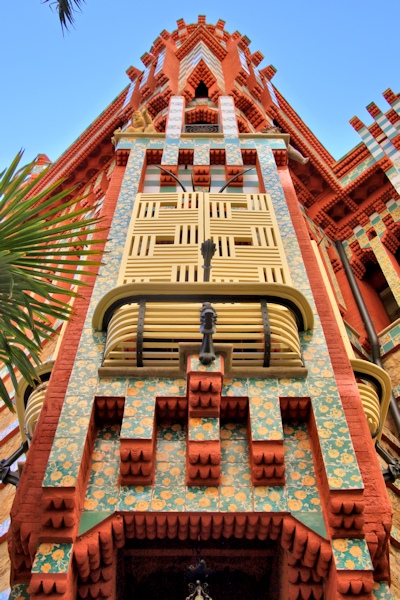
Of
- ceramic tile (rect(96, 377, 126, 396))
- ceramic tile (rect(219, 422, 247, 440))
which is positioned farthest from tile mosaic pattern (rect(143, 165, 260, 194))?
ceramic tile (rect(219, 422, 247, 440))

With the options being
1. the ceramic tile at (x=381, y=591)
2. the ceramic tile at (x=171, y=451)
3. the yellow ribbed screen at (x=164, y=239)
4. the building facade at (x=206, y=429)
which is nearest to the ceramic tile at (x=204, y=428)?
the building facade at (x=206, y=429)

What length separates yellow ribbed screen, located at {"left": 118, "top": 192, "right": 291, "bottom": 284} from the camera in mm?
7848

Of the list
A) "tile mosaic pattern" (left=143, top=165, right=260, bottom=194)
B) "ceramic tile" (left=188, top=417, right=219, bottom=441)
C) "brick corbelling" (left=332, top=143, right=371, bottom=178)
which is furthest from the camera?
"brick corbelling" (left=332, top=143, right=371, bottom=178)

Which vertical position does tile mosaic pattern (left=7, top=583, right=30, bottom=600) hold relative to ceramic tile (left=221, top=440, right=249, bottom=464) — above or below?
below

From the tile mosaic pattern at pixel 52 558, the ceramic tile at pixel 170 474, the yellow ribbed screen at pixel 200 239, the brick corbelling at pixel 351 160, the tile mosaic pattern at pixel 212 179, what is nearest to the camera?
the tile mosaic pattern at pixel 52 558

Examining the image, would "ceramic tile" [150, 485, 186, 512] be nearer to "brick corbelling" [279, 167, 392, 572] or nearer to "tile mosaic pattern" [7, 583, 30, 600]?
"tile mosaic pattern" [7, 583, 30, 600]

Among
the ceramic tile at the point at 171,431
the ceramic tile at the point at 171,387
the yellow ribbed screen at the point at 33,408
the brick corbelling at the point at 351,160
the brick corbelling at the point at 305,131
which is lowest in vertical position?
the ceramic tile at the point at 171,431

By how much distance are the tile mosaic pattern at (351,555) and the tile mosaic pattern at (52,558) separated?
2.04 metres

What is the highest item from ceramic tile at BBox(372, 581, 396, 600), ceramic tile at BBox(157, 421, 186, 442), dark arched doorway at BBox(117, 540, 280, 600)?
ceramic tile at BBox(157, 421, 186, 442)

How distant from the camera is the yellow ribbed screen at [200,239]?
25.7ft

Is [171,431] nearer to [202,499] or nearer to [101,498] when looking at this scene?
[202,499]

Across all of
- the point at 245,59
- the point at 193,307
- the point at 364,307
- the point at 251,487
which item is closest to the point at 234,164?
the point at 364,307

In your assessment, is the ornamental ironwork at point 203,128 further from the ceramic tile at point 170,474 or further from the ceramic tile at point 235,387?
the ceramic tile at point 170,474

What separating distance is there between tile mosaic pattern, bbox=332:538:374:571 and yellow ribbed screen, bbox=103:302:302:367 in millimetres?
1886
